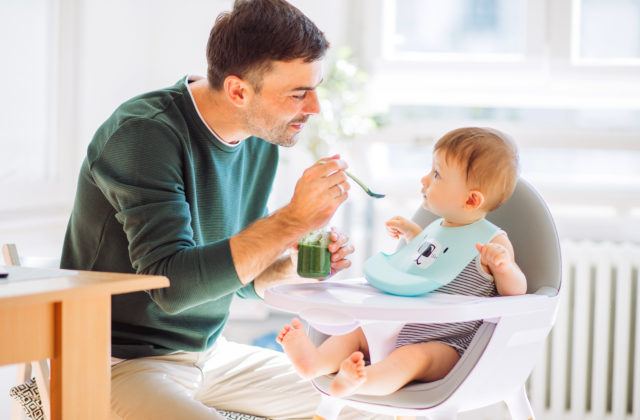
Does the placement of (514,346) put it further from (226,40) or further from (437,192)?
(226,40)

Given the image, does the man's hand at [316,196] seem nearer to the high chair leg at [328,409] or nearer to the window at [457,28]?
the high chair leg at [328,409]

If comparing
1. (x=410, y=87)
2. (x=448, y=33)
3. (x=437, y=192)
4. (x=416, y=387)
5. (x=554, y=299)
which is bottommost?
(x=416, y=387)

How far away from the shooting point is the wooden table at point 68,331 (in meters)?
1.10

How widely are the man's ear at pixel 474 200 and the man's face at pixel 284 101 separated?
0.44 metres

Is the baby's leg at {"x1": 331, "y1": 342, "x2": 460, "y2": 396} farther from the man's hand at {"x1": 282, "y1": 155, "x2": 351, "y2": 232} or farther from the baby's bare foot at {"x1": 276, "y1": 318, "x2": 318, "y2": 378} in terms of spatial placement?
the man's hand at {"x1": 282, "y1": 155, "x2": 351, "y2": 232}

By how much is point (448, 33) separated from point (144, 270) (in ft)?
6.77

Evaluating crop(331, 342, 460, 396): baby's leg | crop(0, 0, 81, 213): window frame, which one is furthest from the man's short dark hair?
crop(0, 0, 81, 213): window frame

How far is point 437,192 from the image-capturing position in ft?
5.36

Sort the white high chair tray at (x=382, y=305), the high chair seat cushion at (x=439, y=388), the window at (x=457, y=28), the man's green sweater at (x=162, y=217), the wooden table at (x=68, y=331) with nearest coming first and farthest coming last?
1. the wooden table at (x=68, y=331)
2. the white high chair tray at (x=382, y=305)
3. the high chair seat cushion at (x=439, y=388)
4. the man's green sweater at (x=162, y=217)
5. the window at (x=457, y=28)

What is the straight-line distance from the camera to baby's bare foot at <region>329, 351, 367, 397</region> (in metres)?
1.35

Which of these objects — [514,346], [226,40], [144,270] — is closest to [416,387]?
[514,346]

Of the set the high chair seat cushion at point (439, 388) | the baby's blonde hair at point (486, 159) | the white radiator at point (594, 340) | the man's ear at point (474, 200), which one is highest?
the baby's blonde hair at point (486, 159)

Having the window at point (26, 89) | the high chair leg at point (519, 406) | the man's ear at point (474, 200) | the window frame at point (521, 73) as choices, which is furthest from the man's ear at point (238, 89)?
the window frame at point (521, 73)

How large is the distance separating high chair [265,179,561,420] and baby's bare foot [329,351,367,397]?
0.08 meters
